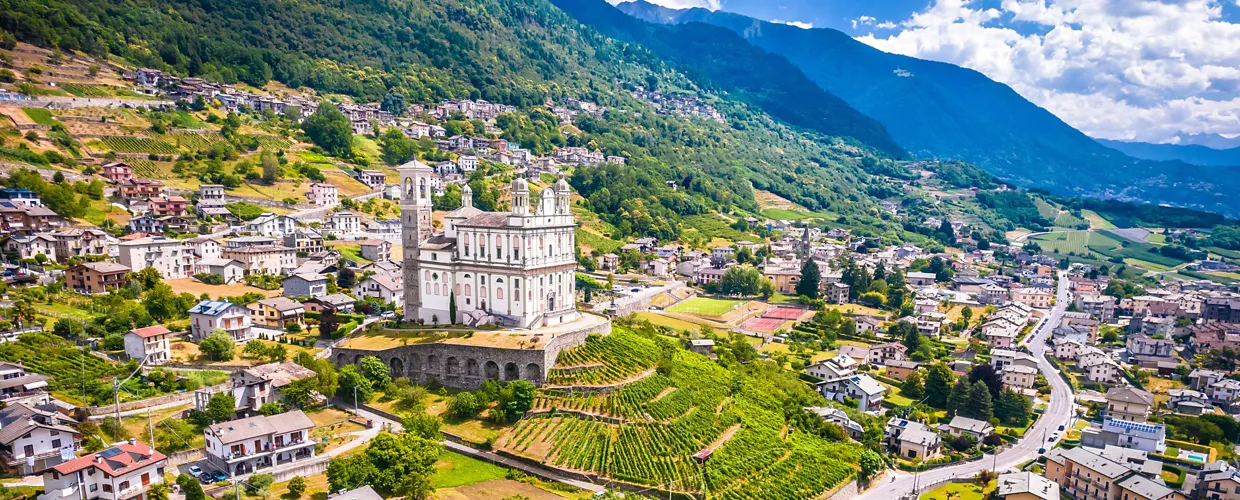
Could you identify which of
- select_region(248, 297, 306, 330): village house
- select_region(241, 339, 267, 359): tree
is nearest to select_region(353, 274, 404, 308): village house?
select_region(248, 297, 306, 330): village house

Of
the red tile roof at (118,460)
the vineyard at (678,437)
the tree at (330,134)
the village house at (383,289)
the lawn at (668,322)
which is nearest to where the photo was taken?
the red tile roof at (118,460)

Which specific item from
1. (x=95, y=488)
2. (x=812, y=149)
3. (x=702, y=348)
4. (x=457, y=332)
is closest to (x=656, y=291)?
(x=702, y=348)

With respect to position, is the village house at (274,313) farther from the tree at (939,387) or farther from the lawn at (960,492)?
the tree at (939,387)

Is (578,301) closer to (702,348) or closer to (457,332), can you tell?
(702,348)

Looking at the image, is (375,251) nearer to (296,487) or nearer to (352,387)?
(352,387)

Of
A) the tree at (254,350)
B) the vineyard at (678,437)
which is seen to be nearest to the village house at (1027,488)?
the vineyard at (678,437)

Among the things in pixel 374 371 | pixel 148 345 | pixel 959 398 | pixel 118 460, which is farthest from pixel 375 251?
pixel 959 398
